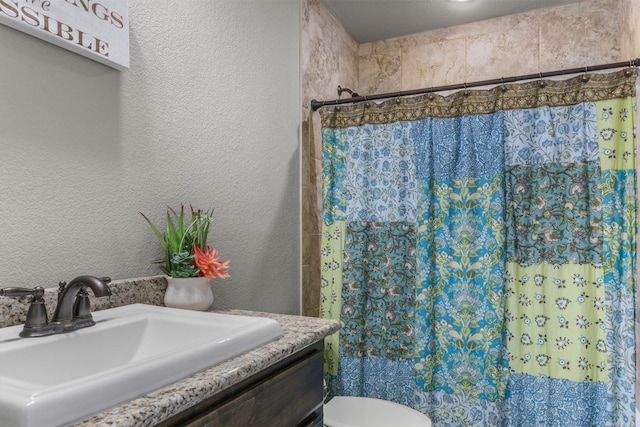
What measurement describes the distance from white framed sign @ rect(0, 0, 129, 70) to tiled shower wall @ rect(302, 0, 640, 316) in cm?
119

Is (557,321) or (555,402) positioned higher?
(557,321)

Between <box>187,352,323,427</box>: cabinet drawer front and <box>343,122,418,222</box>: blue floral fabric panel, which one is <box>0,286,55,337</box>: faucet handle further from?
<box>343,122,418,222</box>: blue floral fabric panel

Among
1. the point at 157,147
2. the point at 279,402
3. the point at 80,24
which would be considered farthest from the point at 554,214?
the point at 80,24

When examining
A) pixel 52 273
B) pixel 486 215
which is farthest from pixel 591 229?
pixel 52 273

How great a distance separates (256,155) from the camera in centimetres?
188

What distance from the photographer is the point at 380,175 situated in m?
2.07

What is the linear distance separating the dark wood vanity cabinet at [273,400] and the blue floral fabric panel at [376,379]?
0.95 m

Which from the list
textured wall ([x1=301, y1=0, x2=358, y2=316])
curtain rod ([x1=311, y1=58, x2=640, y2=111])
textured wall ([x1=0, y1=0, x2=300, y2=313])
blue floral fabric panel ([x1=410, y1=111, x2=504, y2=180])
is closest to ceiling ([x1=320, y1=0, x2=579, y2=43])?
textured wall ([x1=301, y1=0, x2=358, y2=316])

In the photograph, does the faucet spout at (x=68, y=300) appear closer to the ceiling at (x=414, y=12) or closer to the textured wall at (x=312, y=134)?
the textured wall at (x=312, y=134)

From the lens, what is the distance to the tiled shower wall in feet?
7.68

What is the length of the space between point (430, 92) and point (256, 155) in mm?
871

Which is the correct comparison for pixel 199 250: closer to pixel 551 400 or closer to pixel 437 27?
pixel 551 400

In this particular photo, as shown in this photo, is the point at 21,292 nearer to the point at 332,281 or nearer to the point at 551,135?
the point at 332,281

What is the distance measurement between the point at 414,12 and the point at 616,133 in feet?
4.90
